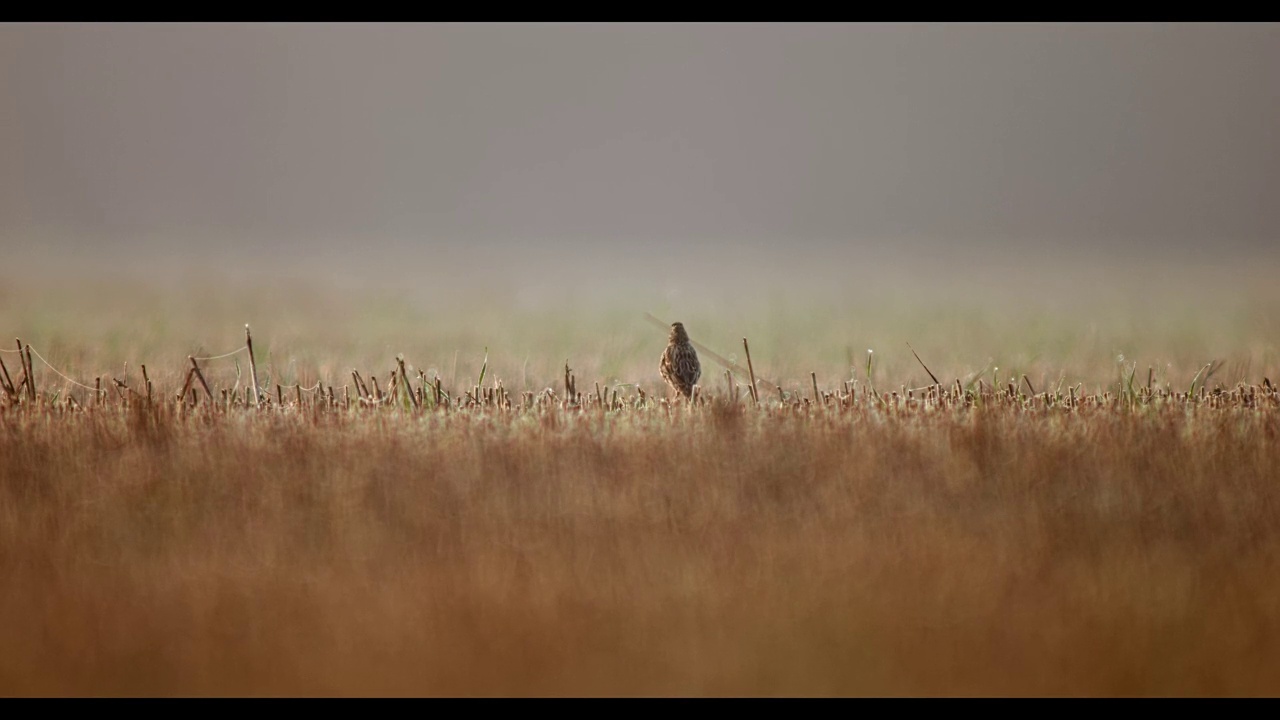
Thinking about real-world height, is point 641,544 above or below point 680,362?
below

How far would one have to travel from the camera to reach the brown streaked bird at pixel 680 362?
999cm

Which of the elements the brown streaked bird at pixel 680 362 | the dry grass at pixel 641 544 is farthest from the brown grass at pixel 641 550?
the brown streaked bird at pixel 680 362

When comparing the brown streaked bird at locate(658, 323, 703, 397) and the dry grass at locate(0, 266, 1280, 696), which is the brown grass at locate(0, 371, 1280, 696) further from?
the brown streaked bird at locate(658, 323, 703, 397)

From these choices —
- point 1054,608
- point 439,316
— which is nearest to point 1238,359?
point 1054,608

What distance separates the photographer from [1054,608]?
19.0ft

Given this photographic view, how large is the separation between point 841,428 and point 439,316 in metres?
19.1

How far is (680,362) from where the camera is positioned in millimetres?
9984

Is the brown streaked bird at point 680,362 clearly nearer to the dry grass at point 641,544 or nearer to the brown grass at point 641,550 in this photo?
the dry grass at point 641,544

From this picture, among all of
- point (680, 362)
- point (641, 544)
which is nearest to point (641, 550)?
point (641, 544)

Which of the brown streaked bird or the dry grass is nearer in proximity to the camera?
the dry grass

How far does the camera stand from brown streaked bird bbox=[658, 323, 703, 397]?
999 centimetres

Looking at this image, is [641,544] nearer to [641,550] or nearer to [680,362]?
[641,550]

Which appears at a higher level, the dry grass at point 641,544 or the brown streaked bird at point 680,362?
the brown streaked bird at point 680,362

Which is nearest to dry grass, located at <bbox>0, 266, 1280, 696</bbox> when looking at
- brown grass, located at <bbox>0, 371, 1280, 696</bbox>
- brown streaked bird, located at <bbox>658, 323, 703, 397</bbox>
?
brown grass, located at <bbox>0, 371, 1280, 696</bbox>
